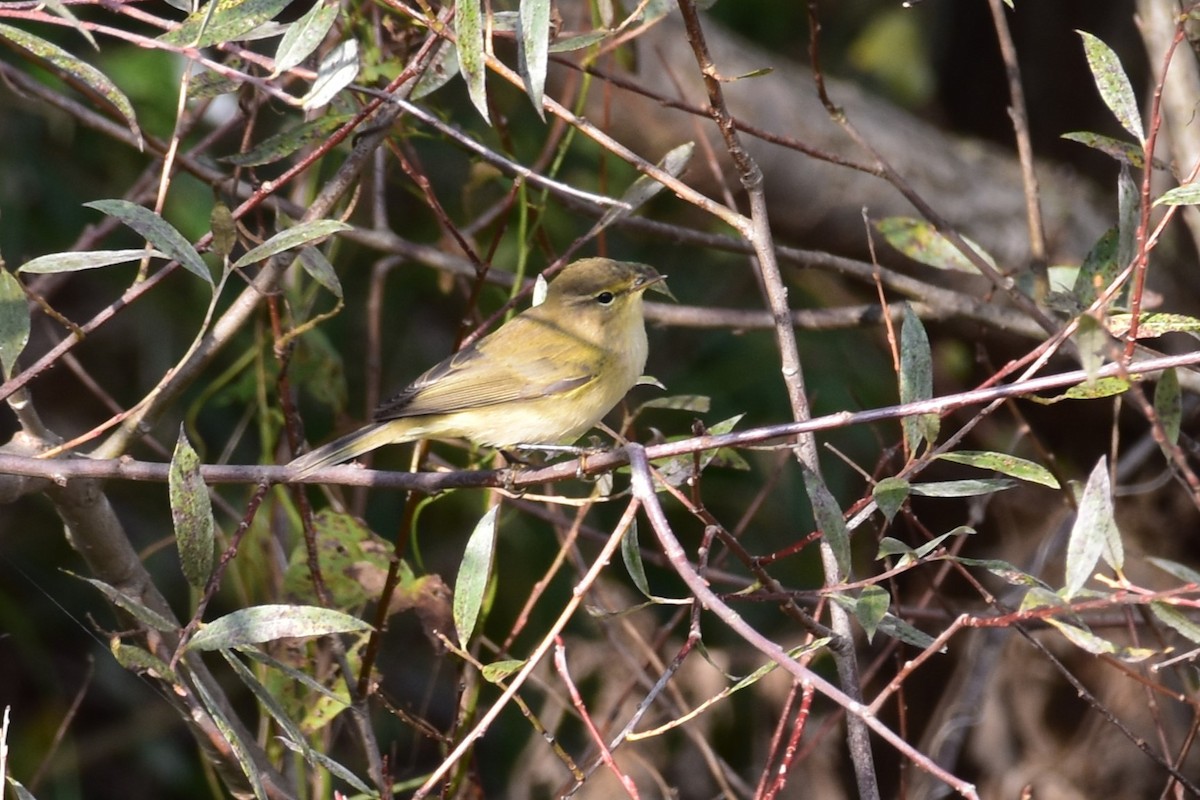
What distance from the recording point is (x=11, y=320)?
197 cm

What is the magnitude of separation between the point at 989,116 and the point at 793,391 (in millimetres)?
3978

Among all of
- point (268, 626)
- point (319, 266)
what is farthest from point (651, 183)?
point (268, 626)

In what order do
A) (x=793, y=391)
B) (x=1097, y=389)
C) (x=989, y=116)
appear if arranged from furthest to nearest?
(x=989, y=116), (x=793, y=391), (x=1097, y=389)

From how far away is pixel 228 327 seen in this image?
2203 mm

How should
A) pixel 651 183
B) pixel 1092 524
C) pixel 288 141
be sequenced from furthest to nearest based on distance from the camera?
pixel 651 183, pixel 288 141, pixel 1092 524

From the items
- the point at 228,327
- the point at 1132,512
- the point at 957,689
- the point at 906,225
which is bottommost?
the point at 957,689

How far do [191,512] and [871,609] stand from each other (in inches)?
36.6

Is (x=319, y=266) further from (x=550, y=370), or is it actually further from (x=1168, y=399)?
(x=1168, y=399)

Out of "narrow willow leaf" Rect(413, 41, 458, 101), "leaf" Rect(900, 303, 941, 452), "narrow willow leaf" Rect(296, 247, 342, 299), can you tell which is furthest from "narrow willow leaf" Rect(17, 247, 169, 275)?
→ "leaf" Rect(900, 303, 941, 452)

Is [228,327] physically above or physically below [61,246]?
above

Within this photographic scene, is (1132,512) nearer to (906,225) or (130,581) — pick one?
(906,225)

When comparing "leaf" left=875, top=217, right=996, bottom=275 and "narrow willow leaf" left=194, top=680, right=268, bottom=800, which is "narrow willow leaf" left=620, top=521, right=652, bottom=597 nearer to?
"narrow willow leaf" left=194, top=680, right=268, bottom=800

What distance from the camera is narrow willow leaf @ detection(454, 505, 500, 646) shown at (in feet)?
6.17

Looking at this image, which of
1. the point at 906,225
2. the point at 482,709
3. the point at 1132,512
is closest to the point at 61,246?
the point at 482,709
